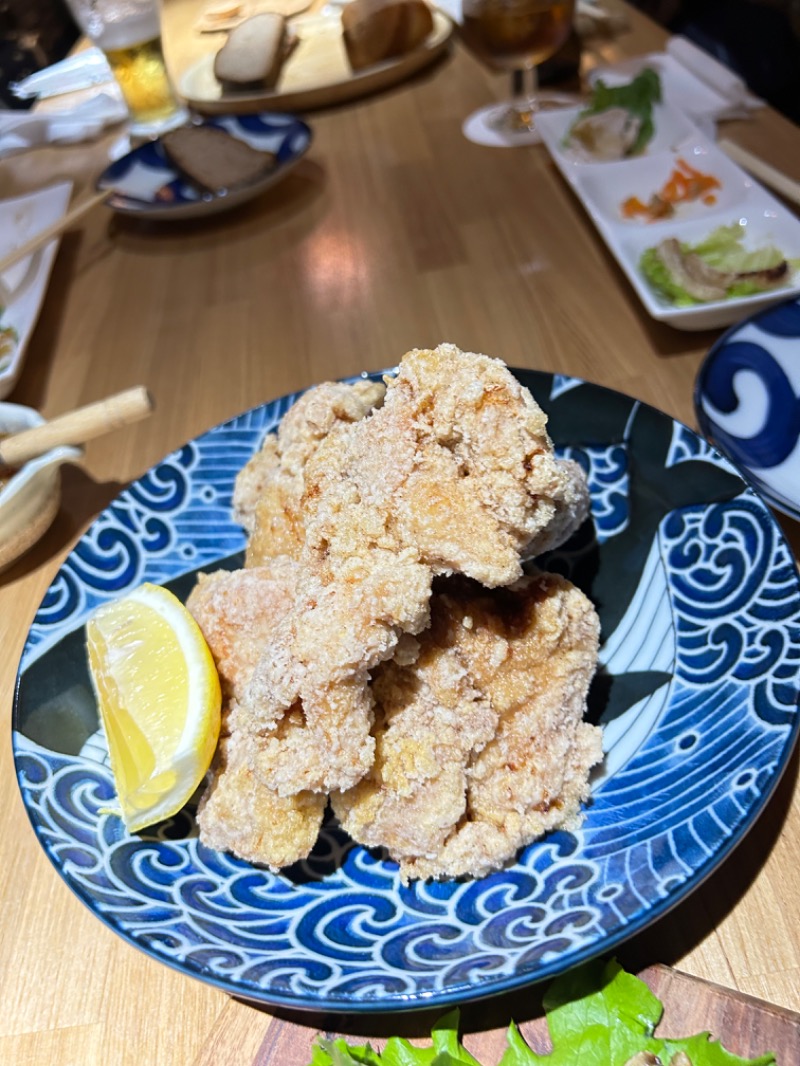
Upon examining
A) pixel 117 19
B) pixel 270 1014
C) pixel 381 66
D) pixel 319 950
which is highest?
pixel 117 19

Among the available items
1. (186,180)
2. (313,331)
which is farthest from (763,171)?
(186,180)

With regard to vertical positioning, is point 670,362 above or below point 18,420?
below

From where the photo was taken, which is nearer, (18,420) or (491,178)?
(18,420)

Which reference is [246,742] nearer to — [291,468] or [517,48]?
[291,468]

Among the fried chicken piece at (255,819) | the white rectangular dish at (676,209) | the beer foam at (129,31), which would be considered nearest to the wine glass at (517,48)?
the white rectangular dish at (676,209)

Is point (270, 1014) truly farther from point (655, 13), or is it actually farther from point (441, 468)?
point (655, 13)

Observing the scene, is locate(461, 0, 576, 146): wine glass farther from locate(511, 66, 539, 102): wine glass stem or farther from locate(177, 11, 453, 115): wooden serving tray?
locate(177, 11, 453, 115): wooden serving tray

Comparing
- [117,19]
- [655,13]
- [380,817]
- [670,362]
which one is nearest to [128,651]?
[380,817]
